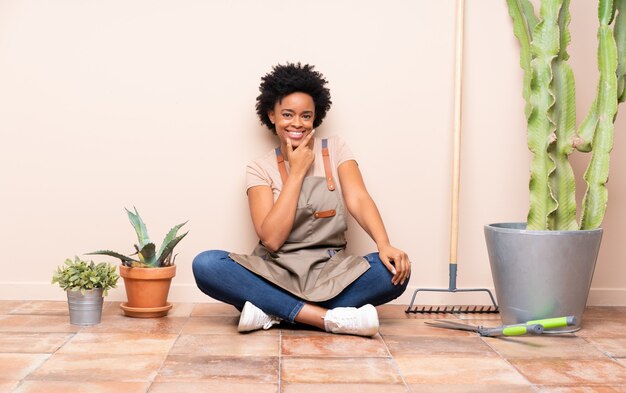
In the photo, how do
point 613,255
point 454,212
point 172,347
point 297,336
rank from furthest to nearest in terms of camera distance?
1. point 613,255
2. point 454,212
3. point 297,336
4. point 172,347

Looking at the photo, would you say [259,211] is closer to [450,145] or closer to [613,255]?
[450,145]

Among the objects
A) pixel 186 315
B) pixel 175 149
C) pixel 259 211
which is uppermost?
pixel 175 149

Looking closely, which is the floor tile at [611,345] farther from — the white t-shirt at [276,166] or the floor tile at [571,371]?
the white t-shirt at [276,166]

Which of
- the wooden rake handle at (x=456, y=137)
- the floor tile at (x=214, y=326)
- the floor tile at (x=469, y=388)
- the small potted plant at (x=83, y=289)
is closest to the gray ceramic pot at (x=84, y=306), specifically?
the small potted plant at (x=83, y=289)

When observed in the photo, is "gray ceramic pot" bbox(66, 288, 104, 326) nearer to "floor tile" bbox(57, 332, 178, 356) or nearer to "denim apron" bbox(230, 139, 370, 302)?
"floor tile" bbox(57, 332, 178, 356)

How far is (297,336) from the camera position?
2.35 m

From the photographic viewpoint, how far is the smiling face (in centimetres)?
264

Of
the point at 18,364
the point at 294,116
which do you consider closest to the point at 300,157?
the point at 294,116

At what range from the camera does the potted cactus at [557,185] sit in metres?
2.44

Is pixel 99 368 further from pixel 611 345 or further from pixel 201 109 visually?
pixel 611 345

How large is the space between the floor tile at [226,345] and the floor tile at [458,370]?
381 millimetres

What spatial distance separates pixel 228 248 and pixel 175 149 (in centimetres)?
42

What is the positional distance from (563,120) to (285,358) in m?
1.27

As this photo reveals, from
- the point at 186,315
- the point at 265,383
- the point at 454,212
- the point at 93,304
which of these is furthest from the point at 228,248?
the point at 265,383
